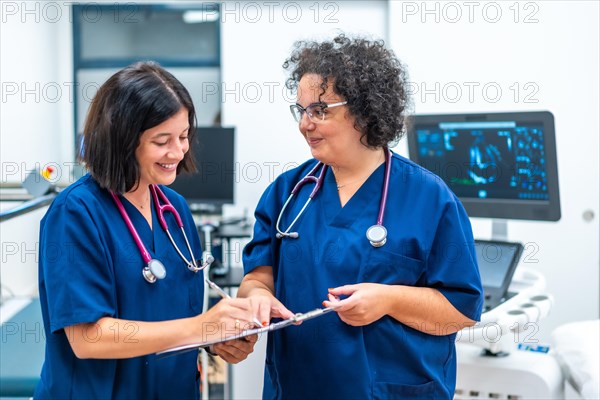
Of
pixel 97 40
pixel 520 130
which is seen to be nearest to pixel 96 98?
pixel 520 130

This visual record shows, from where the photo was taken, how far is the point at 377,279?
4.29 feet

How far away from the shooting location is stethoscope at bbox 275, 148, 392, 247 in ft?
4.25

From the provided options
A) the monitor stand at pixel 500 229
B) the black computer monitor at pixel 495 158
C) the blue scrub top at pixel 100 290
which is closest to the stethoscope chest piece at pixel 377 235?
the blue scrub top at pixel 100 290

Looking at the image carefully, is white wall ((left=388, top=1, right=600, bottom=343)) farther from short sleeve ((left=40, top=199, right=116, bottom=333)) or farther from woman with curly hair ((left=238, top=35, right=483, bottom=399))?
short sleeve ((left=40, top=199, right=116, bottom=333))

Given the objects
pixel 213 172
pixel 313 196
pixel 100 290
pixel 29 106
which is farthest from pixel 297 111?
pixel 29 106

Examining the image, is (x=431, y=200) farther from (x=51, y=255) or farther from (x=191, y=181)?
(x=191, y=181)

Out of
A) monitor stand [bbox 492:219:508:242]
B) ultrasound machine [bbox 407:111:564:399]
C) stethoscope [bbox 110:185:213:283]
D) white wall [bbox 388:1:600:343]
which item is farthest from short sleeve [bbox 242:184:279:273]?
white wall [bbox 388:1:600:343]

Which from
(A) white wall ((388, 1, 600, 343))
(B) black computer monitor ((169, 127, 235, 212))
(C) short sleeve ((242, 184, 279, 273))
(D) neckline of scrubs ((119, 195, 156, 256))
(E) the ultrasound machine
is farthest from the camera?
(B) black computer monitor ((169, 127, 235, 212))

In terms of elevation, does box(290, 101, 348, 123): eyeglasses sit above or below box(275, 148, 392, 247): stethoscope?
above

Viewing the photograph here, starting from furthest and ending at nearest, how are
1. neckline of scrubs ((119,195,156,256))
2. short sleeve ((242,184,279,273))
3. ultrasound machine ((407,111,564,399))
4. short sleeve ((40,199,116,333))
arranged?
1. ultrasound machine ((407,111,564,399))
2. short sleeve ((242,184,279,273))
3. neckline of scrubs ((119,195,156,256))
4. short sleeve ((40,199,116,333))

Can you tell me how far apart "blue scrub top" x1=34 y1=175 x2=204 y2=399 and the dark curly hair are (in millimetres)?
446

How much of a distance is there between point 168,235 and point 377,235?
41 cm

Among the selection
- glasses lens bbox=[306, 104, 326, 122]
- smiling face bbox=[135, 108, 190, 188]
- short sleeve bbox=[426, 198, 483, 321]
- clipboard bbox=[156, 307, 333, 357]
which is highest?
glasses lens bbox=[306, 104, 326, 122]

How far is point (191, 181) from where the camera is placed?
3.52 m
